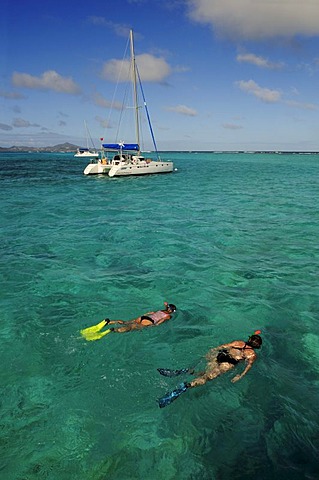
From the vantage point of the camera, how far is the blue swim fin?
21.6 feet

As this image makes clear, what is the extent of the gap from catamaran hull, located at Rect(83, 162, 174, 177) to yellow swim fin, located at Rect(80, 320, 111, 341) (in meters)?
40.6

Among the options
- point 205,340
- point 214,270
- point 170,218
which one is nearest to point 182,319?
point 205,340

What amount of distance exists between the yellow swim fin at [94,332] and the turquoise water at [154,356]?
8.5 inches

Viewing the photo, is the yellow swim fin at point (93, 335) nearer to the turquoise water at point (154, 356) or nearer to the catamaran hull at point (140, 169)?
the turquoise water at point (154, 356)

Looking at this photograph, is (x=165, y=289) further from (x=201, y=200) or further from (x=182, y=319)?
(x=201, y=200)

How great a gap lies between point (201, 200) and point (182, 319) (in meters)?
23.1

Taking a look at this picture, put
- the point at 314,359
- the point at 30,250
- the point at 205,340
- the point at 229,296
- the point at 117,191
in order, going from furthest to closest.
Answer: the point at 117,191, the point at 30,250, the point at 229,296, the point at 205,340, the point at 314,359

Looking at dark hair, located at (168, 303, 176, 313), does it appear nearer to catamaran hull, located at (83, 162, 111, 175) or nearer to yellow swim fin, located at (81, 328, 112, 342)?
yellow swim fin, located at (81, 328, 112, 342)

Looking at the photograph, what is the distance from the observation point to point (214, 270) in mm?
13297

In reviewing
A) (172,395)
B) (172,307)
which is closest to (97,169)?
(172,307)

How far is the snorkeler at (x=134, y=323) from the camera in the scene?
8.86 metres

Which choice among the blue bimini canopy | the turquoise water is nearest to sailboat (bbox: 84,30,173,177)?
the blue bimini canopy

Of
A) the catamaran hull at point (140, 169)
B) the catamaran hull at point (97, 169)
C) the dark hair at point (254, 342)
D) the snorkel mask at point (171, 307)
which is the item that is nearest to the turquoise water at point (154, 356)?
the snorkel mask at point (171, 307)

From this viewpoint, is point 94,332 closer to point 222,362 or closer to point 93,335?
point 93,335
